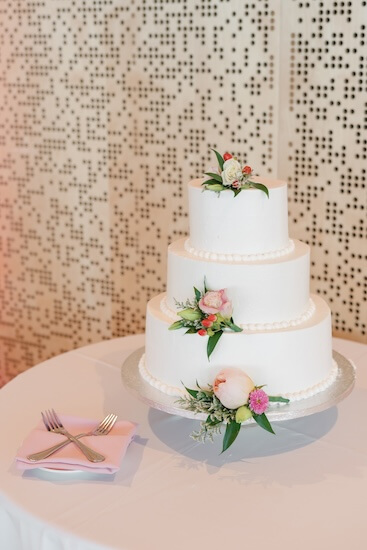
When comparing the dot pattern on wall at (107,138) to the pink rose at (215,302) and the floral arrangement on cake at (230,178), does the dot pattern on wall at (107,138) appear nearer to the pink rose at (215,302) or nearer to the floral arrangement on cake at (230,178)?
the floral arrangement on cake at (230,178)

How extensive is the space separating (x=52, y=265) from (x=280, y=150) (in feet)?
5.17

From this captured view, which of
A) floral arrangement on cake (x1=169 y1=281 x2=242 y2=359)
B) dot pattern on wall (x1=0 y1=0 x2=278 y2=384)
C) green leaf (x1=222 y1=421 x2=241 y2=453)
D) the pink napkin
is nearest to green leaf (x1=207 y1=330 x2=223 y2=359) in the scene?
floral arrangement on cake (x1=169 y1=281 x2=242 y2=359)

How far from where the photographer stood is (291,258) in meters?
2.28

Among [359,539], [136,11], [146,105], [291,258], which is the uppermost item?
[136,11]

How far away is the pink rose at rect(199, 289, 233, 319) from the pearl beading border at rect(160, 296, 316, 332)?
0.12 m

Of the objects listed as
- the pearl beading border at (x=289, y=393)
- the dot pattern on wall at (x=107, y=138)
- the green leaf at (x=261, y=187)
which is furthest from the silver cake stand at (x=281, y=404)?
the dot pattern on wall at (x=107, y=138)

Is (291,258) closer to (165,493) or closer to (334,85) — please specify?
(165,493)

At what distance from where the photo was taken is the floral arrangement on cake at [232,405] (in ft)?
6.56

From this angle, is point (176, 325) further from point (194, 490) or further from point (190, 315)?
point (194, 490)

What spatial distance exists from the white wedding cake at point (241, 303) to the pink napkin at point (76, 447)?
20 cm

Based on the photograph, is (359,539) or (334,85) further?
(334,85)

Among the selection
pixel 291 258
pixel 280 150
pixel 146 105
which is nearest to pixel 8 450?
pixel 291 258

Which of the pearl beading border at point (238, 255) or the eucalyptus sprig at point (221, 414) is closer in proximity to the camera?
the eucalyptus sprig at point (221, 414)

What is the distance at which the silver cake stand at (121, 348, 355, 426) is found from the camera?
6.88 feet
